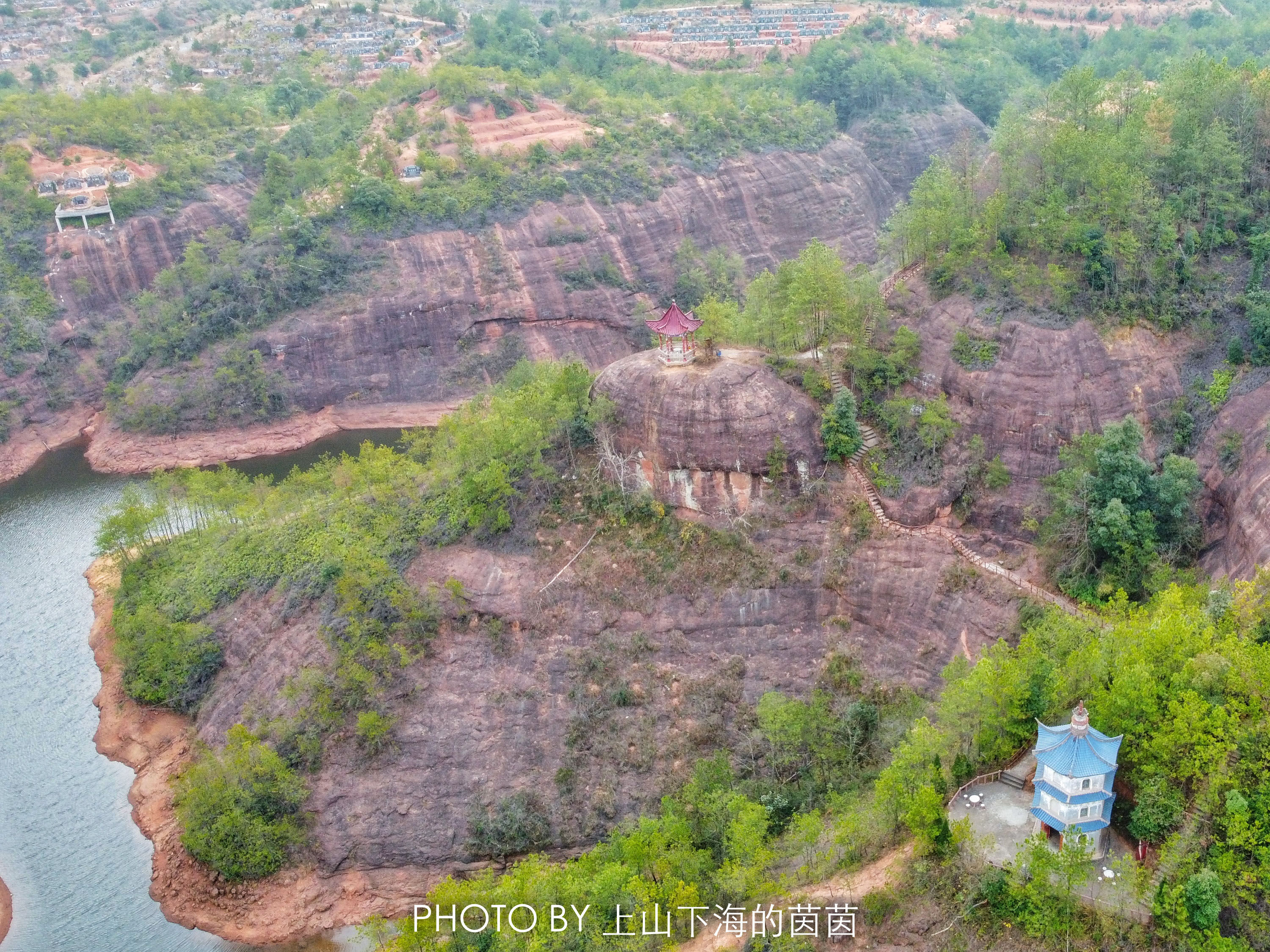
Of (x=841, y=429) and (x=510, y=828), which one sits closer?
(x=510, y=828)

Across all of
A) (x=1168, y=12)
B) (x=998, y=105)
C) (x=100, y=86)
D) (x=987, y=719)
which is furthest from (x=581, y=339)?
(x=1168, y=12)

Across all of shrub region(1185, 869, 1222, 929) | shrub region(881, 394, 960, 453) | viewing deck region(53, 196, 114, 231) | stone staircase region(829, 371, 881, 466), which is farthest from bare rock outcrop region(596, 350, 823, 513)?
viewing deck region(53, 196, 114, 231)

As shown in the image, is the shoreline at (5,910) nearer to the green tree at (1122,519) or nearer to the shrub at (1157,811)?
the shrub at (1157,811)

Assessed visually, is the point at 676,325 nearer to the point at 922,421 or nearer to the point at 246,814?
the point at 922,421

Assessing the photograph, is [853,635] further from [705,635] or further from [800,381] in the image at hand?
[800,381]

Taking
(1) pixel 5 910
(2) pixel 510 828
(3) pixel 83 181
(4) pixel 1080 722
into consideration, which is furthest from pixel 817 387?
(3) pixel 83 181

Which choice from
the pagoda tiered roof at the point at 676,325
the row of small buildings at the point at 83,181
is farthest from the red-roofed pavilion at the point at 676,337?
the row of small buildings at the point at 83,181

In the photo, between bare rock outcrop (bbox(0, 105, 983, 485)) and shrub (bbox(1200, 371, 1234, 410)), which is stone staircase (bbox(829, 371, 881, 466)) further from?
bare rock outcrop (bbox(0, 105, 983, 485))
